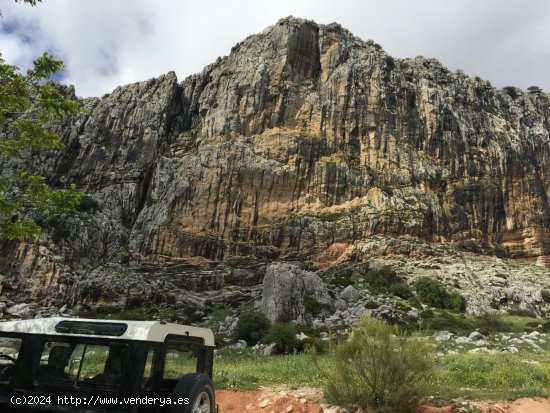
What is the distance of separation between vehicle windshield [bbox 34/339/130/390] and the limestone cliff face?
53313 millimetres

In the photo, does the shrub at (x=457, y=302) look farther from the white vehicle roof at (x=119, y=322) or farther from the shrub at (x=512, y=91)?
the shrub at (x=512, y=91)

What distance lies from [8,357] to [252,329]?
28890mm

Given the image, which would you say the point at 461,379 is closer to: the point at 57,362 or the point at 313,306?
the point at 57,362

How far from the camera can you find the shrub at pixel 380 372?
31.0 feet

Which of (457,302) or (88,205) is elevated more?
(88,205)

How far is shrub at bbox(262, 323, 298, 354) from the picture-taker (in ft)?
89.2

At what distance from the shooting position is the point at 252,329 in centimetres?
3356

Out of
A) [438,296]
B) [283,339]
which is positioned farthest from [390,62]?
[283,339]

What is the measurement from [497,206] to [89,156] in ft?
227

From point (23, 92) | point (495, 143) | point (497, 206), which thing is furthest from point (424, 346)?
point (495, 143)

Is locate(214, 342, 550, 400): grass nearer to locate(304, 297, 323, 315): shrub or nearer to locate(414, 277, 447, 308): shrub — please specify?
locate(304, 297, 323, 315): shrub

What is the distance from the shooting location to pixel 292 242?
6162 centimetres

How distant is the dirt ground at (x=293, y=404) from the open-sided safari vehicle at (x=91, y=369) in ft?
16.3

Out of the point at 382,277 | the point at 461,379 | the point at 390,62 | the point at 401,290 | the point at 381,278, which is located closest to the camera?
the point at 461,379
